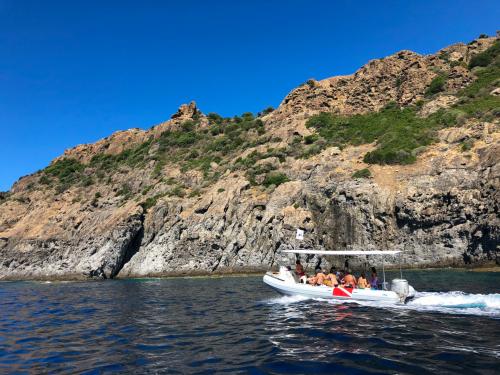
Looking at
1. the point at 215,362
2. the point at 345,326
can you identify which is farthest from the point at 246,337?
the point at 345,326

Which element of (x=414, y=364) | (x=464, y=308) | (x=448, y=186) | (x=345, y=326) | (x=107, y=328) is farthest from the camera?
(x=448, y=186)

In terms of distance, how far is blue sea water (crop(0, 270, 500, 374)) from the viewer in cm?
922

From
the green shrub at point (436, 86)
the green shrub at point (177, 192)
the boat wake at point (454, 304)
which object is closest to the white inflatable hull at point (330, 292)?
the boat wake at point (454, 304)

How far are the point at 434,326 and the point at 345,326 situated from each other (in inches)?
114

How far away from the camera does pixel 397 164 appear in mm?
45344

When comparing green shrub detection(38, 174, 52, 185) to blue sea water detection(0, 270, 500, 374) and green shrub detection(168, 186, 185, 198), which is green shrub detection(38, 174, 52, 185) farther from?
blue sea water detection(0, 270, 500, 374)

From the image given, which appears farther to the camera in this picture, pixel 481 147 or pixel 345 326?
pixel 481 147

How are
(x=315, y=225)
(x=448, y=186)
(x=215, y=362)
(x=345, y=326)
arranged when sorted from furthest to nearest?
(x=315, y=225) < (x=448, y=186) < (x=345, y=326) < (x=215, y=362)

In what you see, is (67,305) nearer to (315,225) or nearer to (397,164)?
(315,225)

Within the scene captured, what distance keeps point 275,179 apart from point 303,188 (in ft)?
17.3

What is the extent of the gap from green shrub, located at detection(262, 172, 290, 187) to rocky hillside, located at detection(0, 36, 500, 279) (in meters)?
0.23

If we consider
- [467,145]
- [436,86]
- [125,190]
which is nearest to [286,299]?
[467,145]

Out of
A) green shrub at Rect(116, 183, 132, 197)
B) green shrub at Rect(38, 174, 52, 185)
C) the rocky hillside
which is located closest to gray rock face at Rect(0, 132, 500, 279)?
the rocky hillside

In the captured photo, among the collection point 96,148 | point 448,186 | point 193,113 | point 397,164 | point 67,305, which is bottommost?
point 67,305
